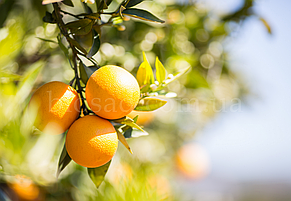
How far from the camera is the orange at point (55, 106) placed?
405mm

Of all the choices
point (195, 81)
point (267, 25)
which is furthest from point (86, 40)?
point (267, 25)

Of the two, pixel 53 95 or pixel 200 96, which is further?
pixel 200 96

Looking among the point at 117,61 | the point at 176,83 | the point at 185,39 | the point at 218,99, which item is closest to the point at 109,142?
the point at 117,61

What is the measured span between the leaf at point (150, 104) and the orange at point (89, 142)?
107 mm

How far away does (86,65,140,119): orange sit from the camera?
403mm

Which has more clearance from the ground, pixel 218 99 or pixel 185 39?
pixel 185 39

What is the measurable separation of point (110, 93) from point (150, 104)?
115mm

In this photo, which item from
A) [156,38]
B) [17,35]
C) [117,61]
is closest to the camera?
[17,35]

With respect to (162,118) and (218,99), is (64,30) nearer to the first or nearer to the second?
(162,118)

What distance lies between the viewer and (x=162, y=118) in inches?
48.2

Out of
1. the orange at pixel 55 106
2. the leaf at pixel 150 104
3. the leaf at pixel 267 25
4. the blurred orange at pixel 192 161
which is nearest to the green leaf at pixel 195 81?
the leaf at pixel 267 25

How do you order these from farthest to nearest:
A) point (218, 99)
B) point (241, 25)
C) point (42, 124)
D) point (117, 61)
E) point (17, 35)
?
point (218, 99) < point (241, 25) < point (117, 61) < point (42, 124) < point (17, 35)

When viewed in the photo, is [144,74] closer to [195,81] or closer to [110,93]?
[110,93]

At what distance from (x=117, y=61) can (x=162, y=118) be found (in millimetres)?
489
